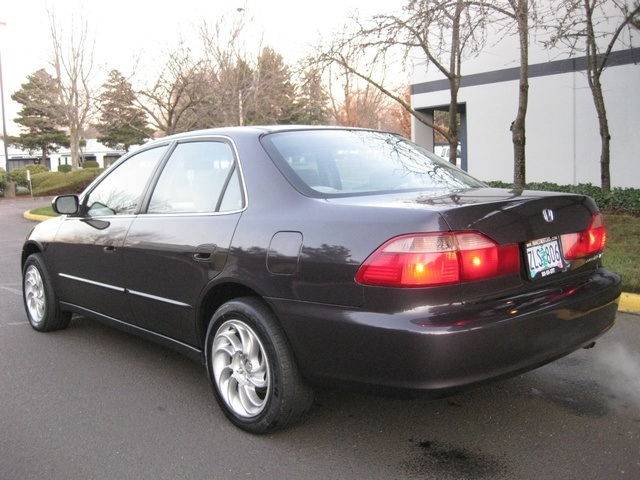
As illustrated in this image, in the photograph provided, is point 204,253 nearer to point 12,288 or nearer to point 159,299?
point 159,299

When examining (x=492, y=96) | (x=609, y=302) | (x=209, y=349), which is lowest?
(x=209, y=349)

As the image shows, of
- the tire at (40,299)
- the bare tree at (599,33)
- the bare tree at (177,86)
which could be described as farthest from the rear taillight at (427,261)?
the bare tree at (177,86)

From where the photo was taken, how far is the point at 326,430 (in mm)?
3197

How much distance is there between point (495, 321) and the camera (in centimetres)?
258

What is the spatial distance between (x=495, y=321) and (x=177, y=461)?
1633 mm

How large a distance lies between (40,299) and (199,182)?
7.79 ft

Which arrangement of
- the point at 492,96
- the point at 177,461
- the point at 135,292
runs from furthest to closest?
the point at 492,96, the point at 135,292, the point at 177,461

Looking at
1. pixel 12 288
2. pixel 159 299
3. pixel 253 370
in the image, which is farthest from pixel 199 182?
pixel 12 288

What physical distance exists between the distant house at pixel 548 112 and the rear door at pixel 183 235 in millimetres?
10380

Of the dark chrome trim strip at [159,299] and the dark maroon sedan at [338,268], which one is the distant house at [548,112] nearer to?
the dark maroon sedan at [338,268]

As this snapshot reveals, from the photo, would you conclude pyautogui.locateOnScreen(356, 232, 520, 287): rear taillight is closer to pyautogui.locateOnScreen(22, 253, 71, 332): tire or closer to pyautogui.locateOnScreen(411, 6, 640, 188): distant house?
pyautogui.locateOnScreen(22, 253, 71, 332): tire

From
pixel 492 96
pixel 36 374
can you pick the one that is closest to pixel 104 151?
pixel 492 96

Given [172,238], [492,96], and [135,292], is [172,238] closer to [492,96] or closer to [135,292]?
[135,292]

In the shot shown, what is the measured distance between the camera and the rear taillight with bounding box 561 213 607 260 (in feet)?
10.1
